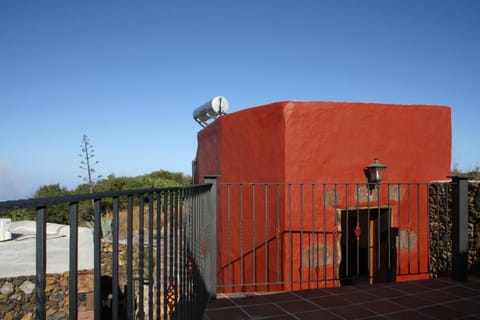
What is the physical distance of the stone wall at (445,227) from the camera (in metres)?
3.87

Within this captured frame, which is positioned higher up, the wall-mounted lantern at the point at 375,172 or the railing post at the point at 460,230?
the wall-mounted lantern at the point at 375,172

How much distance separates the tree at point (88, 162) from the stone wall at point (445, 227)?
Result: 11.9 meters

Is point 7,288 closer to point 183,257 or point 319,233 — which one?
point 183,257

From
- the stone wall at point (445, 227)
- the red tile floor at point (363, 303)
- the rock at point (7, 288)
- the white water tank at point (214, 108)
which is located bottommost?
the rock at point (7, 288)

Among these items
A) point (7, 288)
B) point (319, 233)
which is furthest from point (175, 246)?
point (7, 288)

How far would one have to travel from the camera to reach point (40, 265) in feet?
2.08

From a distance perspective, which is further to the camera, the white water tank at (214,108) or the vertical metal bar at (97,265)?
the white water tank at (214,108)

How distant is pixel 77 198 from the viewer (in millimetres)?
785

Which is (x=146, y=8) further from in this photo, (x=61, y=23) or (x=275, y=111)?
(x=275, y=111)

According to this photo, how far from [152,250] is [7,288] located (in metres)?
4.97

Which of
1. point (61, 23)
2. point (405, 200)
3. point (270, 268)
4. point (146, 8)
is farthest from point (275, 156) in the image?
point (61, 23)

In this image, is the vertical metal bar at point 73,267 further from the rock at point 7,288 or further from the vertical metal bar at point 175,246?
the rock at point 7,288

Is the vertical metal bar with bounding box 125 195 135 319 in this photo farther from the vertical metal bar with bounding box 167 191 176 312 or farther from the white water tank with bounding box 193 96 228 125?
the white water tank with bounding box 193 96 228 125

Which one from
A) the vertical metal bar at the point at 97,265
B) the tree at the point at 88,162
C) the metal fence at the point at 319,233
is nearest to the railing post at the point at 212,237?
the metal fence at the point at 319,233
